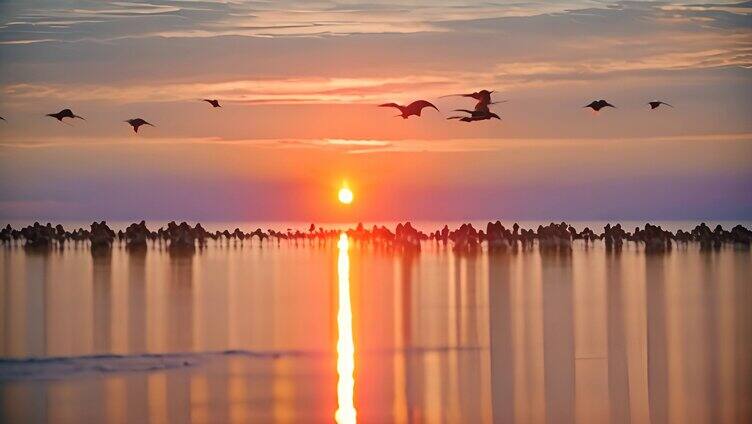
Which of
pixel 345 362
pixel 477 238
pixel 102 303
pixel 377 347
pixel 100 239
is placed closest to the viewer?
pixel 345 362

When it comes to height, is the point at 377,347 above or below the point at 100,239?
below

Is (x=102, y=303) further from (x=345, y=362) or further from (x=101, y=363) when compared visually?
(x=345, y=362)

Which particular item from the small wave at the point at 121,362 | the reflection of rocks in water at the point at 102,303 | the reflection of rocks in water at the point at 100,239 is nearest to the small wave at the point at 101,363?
the small wave at the point at 121,362

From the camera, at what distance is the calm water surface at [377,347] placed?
15.4 metres

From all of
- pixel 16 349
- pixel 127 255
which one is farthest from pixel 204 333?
pixel 127 255

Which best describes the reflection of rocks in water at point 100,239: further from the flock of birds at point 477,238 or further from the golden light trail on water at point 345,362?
the golden light trail on water at point 345,362

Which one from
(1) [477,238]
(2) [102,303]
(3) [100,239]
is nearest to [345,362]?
(2) [102,303]

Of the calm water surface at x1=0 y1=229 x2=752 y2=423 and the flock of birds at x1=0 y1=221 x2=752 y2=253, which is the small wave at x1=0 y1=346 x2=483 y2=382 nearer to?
the calm water surface at x1=0 y1=229 x2=752 y2=423

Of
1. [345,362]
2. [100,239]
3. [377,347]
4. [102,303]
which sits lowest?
[345,362]

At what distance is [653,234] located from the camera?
5525 cm

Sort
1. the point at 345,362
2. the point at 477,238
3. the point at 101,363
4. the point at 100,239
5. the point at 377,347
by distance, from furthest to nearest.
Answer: the point at 477,238
the point at 100,239
the point at 377,347
the point at 345,362
the point at 101,363

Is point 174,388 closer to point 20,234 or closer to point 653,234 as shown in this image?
point 653,234

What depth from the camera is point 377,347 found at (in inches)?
806

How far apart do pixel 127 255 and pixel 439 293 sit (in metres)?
21.6
